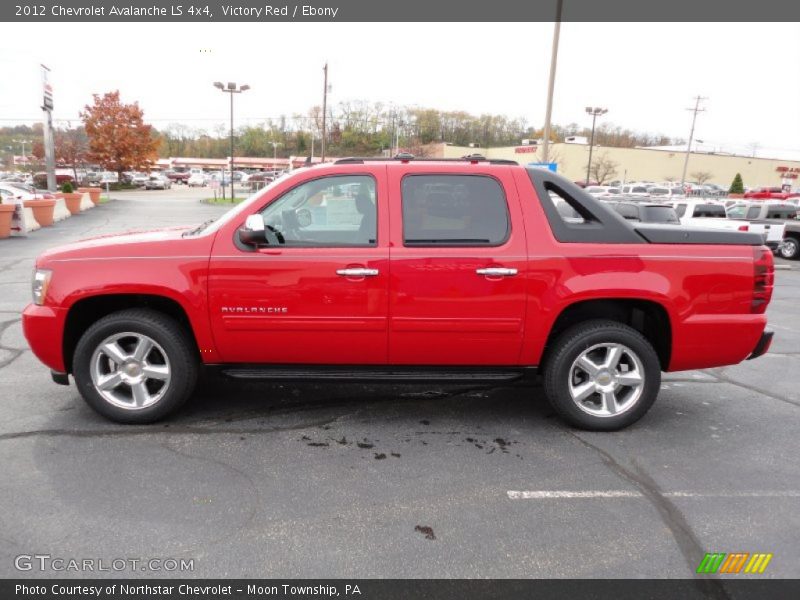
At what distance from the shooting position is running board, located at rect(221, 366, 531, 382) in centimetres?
402

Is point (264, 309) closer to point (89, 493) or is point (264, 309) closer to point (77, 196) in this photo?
point (89, 493)

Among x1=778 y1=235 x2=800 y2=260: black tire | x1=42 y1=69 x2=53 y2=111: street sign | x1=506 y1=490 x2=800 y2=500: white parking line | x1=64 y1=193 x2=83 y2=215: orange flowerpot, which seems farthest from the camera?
x1=42 y1=69 x2=53 y2=111: street sign

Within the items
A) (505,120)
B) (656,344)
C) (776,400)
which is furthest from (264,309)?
(505,120)

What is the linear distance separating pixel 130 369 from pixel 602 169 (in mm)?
91129

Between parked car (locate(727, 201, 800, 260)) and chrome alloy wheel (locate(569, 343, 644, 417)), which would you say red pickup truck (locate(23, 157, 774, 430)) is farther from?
parked car (locate(727, 201, 800, 260))

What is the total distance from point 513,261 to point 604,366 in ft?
3.40

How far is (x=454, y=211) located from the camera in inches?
157

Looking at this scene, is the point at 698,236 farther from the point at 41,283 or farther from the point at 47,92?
the point at 47,92

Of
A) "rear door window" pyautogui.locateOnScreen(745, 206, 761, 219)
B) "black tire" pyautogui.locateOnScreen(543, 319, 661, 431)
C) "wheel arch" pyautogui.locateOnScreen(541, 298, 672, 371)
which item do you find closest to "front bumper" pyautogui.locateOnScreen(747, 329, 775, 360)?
"wheel arch" pyautogui.locateOnScreen(541, 298, 672, 371)

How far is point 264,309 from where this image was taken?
3906mm

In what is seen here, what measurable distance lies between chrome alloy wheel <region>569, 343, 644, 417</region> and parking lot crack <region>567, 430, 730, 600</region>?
303 millimetres

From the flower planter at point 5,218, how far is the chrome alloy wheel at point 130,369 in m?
15.3
